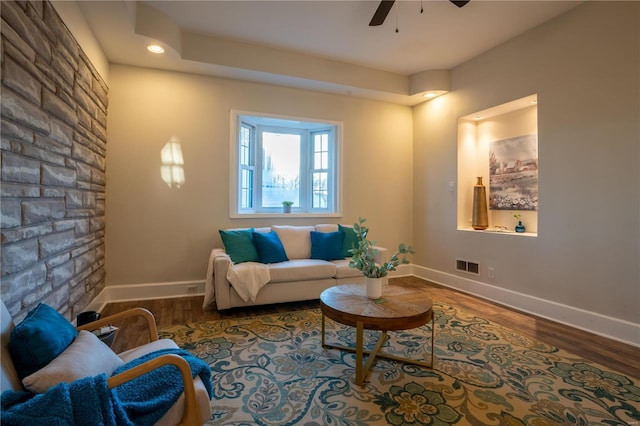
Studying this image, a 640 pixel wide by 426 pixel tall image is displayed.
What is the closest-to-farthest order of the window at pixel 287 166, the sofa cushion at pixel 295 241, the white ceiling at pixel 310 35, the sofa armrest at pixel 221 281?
1. the white ceiling at pixel 310 35
2. the sofa armrest at pixel 221 281
3. the sofa cushion at pixel 295 241
4. the window at pixel 287 166

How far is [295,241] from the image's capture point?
408 cm

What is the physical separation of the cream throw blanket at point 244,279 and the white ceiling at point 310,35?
7.62ft

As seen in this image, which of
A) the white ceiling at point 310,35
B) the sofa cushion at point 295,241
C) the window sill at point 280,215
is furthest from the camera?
the window sill at point 280,215

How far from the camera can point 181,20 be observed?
10.9 feet

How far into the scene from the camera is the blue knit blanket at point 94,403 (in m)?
1.03

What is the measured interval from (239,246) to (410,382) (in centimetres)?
232

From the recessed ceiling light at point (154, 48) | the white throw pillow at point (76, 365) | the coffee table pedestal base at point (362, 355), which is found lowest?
the coffee table pedestal base at point (362, 355)

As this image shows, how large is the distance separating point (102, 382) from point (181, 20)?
11.4 feet

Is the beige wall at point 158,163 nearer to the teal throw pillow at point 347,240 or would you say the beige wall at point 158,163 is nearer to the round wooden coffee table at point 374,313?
the teal throw pillow at point 347,240

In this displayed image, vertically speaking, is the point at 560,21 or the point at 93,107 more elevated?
the point at 560,21

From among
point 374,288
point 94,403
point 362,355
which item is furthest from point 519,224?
point 94,403

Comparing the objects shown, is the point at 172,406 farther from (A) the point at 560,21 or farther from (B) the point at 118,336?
(A) the point at 560,21

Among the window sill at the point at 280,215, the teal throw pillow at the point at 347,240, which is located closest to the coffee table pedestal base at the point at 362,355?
the teal throw pillow at the point at 347,240

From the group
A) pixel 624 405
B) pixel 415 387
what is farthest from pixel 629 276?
pixel 415 387
